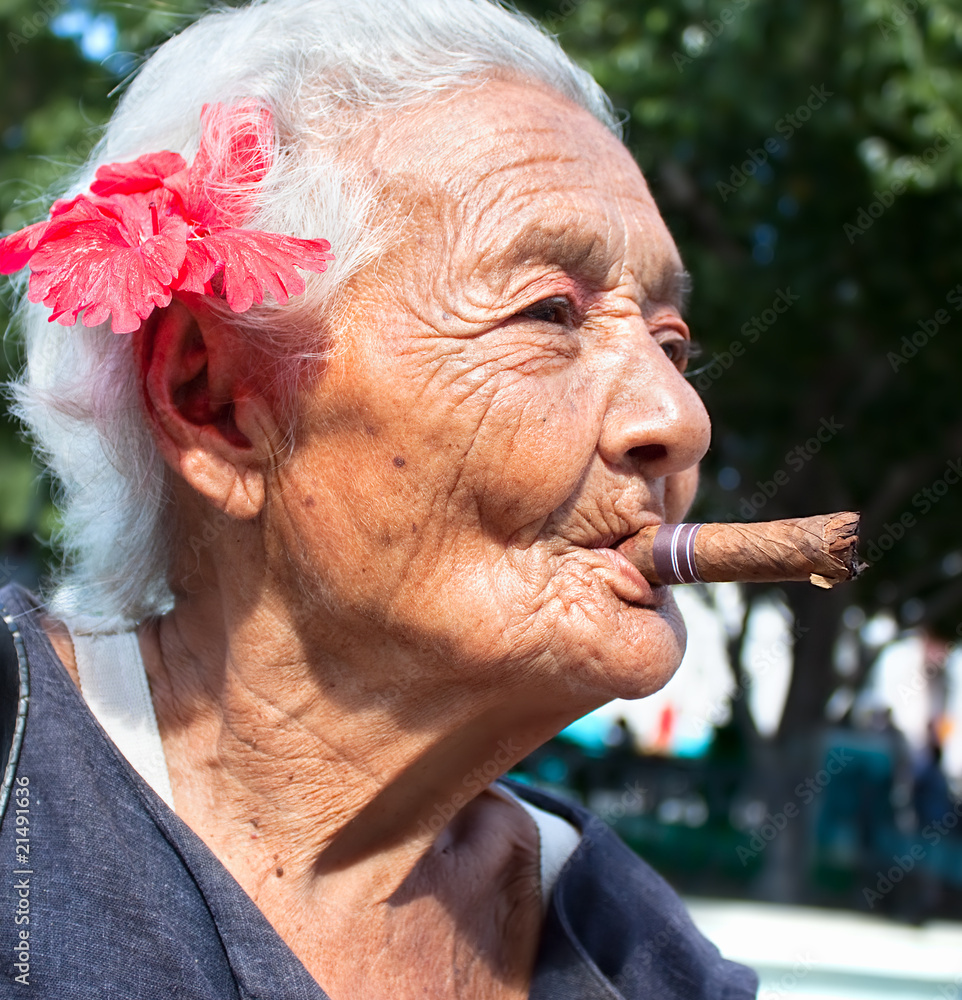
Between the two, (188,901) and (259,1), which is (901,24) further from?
(188,901)

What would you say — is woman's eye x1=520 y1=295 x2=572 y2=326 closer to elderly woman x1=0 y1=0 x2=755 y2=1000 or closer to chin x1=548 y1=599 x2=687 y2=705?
elderly woman x1=0 y1=0 x2=755 y2=1000

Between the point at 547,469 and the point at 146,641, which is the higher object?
the point at 547,469

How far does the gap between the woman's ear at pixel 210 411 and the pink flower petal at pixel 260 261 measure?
0.36 ft

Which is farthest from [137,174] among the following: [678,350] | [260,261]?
[678,350]

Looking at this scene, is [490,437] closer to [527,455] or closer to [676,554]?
[527,455]

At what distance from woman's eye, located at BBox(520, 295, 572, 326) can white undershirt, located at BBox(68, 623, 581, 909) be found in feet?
2.55

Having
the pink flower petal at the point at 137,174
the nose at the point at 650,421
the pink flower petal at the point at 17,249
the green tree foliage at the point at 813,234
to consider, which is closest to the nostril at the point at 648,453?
the nose at the point at 650,421

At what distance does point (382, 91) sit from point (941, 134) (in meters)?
3.87

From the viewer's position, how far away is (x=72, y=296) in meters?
1.40

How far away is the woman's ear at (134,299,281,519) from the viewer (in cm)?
149

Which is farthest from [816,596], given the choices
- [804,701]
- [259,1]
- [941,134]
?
[259,1]

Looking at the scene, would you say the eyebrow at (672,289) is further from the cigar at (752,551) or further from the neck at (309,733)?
the neck at (309,733)

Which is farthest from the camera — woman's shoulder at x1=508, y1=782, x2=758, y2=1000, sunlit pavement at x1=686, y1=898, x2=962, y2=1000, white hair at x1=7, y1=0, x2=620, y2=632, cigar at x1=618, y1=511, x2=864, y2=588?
sunlit pavement at x1=686, y1=898, x2=962, y2=1000

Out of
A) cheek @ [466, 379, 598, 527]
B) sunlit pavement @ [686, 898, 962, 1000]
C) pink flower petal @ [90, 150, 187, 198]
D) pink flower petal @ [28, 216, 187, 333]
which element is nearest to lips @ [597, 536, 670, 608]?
cheek @ [466, 379, 598, 527]
